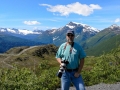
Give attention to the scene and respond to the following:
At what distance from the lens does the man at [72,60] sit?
32.4 feet

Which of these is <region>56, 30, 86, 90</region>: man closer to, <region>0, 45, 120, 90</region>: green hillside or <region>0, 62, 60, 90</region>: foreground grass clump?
<region>0, 62, 60, 90</region>: foreground grass clump

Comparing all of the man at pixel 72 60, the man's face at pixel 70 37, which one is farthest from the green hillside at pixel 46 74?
the man's face at pixel 70 37

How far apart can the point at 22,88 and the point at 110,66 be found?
14711 mm

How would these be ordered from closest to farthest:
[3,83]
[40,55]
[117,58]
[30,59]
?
[3,83] → [117,58] → [30,59] → [40,55]

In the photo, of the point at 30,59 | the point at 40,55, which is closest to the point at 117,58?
the point at 30,59

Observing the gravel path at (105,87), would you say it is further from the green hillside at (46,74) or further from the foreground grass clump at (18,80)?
the foreground grass clump at (18,80)

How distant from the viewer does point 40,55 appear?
130 metres

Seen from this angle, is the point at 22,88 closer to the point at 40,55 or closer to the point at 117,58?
the point at 117,58

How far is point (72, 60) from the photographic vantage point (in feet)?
32.7

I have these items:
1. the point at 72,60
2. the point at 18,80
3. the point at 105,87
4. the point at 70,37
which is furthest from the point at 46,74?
the point at 70,37

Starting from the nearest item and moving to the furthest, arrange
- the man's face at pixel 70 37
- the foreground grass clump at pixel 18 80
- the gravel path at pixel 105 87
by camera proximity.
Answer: the man's face at pixel 70 37 < the foreground grass clump at pixel 18 80 < the gravel path at pixel 105 87

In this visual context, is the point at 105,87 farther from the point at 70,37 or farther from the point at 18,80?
the point at 70,37

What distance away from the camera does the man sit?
32.4 ft

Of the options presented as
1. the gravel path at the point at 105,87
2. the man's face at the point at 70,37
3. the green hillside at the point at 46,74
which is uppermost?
the man's face at the point at 70,37
